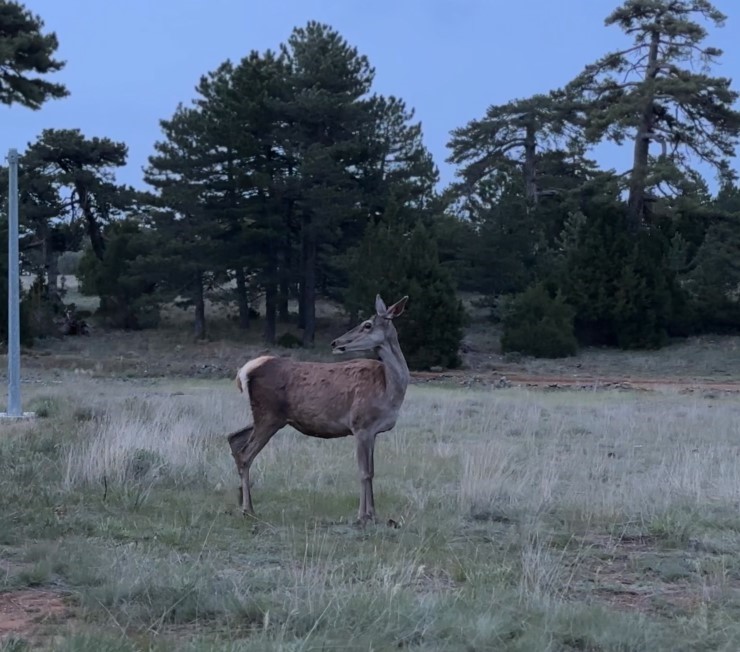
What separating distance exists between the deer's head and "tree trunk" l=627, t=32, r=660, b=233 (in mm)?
36371

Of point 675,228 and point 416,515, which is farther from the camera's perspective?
point 675,228

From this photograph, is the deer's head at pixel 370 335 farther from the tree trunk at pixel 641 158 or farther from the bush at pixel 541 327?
the tree trunk at pixel 641 158

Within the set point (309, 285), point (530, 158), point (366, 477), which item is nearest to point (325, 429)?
point (366, 477)

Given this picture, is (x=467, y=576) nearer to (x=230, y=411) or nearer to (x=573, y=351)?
(x=230, y=411)

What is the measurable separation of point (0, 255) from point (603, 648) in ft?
129

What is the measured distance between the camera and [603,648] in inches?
195

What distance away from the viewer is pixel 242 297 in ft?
153

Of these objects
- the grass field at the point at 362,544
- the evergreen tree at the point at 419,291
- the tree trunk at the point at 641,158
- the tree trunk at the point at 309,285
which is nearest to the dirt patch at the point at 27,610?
the grass field at the point at 362,544

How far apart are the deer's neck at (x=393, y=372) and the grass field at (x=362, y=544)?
0.95m

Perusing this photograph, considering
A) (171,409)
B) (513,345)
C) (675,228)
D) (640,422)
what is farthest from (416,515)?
(675,228)

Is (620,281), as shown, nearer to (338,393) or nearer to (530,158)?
(530,158)

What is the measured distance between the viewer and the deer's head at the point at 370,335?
27.7 feet

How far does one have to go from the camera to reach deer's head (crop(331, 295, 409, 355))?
27.7 ft

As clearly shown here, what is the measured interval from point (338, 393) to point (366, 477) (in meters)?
Result: 0.74
